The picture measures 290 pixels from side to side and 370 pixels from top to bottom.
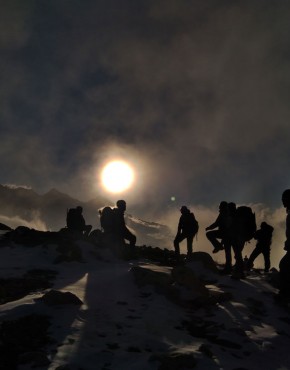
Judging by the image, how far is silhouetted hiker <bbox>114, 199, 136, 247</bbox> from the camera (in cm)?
2034

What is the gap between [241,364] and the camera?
25.8ft

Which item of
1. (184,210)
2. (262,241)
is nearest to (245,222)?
(262,241)

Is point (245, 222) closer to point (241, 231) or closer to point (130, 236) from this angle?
point (241, 231)

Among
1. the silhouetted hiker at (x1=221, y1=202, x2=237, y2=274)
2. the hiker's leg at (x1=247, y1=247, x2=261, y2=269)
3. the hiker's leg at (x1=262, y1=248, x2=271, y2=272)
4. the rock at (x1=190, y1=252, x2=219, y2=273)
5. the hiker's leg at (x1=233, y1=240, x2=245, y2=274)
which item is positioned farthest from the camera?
the hiker's leg at (x1=262, y1=248, x2=271, y2=272)

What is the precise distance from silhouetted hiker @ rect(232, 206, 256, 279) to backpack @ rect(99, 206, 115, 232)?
284 inches

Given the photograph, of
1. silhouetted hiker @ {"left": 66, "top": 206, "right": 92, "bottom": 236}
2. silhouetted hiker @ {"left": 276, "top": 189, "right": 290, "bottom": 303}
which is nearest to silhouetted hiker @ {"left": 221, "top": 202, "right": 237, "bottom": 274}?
silhouetted hiker @ {"left": 276, "top": 189, "right": 290, "bottom": 303}

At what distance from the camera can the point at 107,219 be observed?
20.4 metres

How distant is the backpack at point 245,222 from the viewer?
15457mm

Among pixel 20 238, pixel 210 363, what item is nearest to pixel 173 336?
pixel 210 363

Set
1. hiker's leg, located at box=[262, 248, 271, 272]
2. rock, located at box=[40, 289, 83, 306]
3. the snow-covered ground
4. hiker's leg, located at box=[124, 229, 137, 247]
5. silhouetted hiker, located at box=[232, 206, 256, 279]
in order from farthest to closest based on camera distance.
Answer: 1. hiker's leg, located at box=[124, 229, 137, 247]
2. hiker's leg, located at box=[262, 248, 271, 272]
3. silhouetted hiker, located at box=[232, 206, 256, 279]
4. rock, located at box=[40, 289, 83, 306]
5. the snow-covered ground

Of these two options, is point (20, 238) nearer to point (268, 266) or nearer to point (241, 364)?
point (268, 266)

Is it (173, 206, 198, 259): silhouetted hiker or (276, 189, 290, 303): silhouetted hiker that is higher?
(173, 206, 198, 259): silhouetted hiker

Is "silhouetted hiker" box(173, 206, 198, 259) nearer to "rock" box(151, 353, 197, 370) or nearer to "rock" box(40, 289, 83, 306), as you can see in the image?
"rock" box(40, 289, 83, 306)

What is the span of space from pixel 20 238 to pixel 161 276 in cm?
1172
